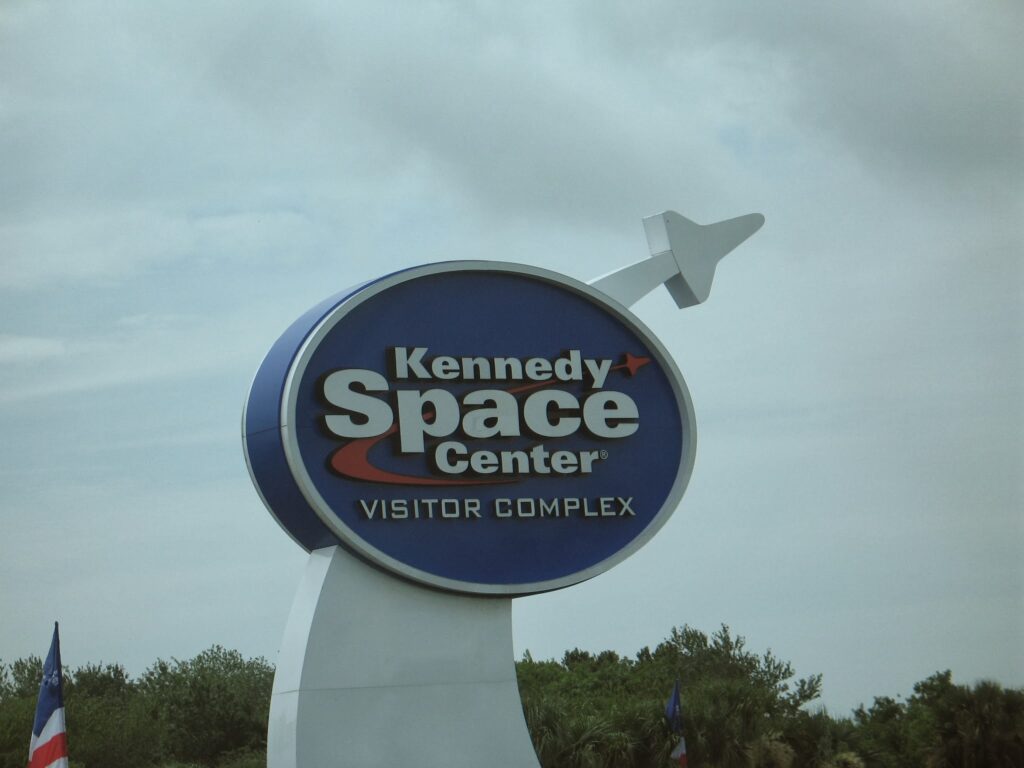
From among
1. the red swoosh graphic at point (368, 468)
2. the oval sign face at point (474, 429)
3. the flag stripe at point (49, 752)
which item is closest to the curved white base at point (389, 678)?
the oval sign face at point (474, 429)

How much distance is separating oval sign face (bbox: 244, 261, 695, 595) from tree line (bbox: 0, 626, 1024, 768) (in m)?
10.7

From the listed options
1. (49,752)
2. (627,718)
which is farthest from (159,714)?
(49,752)

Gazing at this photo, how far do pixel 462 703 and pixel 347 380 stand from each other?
166 inches

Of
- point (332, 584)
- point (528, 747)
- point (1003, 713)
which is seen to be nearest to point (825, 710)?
point (1003, 713)

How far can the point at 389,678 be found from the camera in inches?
720

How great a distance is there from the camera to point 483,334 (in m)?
19.8

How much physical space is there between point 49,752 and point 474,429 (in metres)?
6.36

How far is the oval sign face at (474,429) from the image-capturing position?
18516mm

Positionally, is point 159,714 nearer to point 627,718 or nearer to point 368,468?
point 627,718

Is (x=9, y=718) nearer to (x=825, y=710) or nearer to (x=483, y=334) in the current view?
(x=825, y=710)

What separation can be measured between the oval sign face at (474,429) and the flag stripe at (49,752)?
11.9 ft

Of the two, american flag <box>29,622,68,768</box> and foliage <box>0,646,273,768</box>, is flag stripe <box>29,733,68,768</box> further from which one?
foliage <box>0,646,273,768</box>

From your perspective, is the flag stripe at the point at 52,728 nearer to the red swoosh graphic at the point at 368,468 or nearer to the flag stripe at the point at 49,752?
the flag stripe at the point at 49,752

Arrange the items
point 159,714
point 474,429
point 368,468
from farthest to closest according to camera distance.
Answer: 1. point 159,714
2. point 474,429
3. point 368,468
